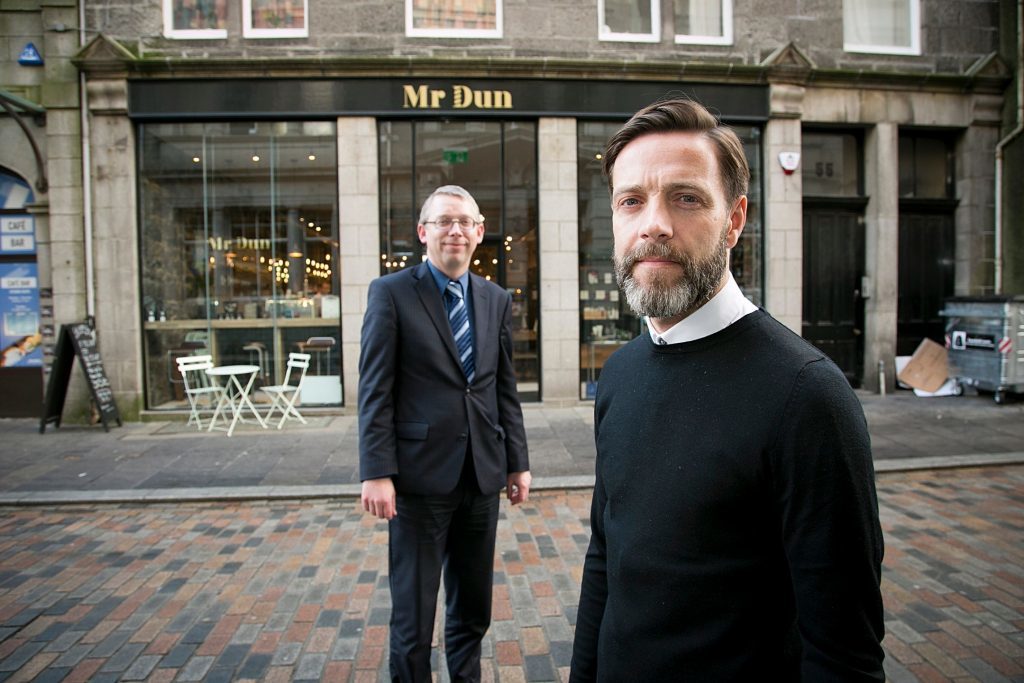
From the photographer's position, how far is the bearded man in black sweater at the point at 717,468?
3.75 feet

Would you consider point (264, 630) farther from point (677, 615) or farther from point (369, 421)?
point (677, 615)

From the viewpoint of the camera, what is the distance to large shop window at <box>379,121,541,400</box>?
32.4 feet

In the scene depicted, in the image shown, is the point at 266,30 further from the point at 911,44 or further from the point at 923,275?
the point at 923,275

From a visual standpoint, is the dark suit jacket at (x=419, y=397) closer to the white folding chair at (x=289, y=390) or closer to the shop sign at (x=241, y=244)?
the white folding chair at (x=289, y=390)

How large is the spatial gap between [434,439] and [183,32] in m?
9.78

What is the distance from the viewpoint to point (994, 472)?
20.6 feet

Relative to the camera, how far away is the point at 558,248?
9.93m

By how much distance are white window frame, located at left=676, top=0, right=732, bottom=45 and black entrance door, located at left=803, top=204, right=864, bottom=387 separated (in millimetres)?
3194

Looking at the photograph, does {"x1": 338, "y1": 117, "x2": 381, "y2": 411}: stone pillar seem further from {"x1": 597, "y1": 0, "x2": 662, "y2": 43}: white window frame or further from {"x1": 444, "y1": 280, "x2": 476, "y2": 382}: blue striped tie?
{"x1": 444, "y1": 280, "x2": 476, "y2": 382}: blue striped tie

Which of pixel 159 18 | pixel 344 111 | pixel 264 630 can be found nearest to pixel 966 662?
pixel 264 630

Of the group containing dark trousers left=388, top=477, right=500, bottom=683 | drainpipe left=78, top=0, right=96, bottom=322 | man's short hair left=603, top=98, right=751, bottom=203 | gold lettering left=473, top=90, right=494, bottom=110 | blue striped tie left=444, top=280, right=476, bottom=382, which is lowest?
dark trousers left=388, top=477, right=500, bottom=683

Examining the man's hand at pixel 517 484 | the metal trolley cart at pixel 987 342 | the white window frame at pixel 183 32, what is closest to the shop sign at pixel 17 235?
the white window frame at pixel 183 32

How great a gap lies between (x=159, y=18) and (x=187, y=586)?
906 cm

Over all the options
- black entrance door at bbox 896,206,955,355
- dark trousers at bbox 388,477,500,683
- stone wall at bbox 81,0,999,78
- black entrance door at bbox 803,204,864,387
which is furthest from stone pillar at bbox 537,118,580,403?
dark trousers at bbox 388,477,500,683
